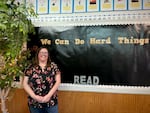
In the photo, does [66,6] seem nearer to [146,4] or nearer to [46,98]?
[146,4]

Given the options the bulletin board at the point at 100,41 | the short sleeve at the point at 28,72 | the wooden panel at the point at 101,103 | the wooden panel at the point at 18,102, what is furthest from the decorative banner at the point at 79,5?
the wooden panel at the point at 18,102

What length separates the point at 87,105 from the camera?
4.06 metres

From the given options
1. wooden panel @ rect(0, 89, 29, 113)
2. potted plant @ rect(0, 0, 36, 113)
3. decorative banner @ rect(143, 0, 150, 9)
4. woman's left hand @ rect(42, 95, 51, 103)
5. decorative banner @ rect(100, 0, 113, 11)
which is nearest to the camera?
potted plant @ rect(0, 0, 36, 113)

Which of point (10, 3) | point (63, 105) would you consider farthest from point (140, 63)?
point (10, 3)

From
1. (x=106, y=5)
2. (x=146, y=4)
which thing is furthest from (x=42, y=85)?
(x=146, y=4)

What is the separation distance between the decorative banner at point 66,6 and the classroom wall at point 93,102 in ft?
3.84

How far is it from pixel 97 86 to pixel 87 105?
32 cm

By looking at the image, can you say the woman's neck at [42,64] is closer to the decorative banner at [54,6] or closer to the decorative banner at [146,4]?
the decorative banner at [54,6]

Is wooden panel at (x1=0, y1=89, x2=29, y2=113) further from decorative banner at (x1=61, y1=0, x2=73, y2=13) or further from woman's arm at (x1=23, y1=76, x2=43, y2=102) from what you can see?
decorative banner at (x1=61, y1=0, x2=73, y2=13)

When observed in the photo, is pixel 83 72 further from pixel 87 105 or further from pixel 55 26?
pixel 55 26

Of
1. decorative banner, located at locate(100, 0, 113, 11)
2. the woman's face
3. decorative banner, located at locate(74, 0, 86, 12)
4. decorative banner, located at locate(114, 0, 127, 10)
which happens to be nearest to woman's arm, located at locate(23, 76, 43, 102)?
the woman's face

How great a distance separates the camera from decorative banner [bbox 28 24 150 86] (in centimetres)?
384

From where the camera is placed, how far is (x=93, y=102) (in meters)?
4.03

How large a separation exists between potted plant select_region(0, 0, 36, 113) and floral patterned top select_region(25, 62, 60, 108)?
0.22 m
